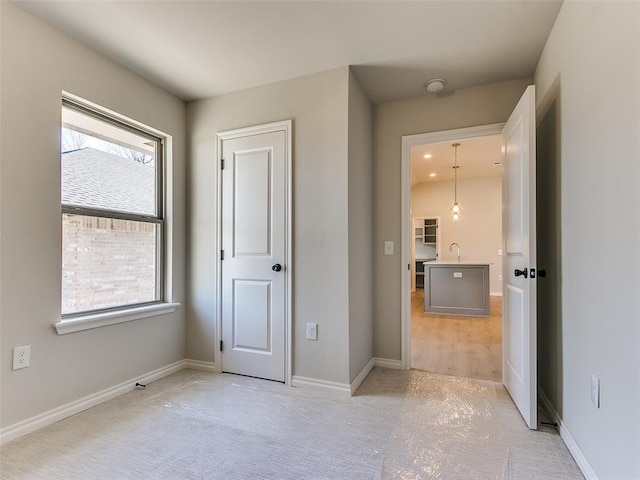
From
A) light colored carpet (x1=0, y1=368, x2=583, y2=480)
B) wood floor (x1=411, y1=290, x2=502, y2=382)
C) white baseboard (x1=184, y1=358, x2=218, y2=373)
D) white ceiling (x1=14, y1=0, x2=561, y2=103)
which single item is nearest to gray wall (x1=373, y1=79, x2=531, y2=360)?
white ceiling (x1=14, y1=0, x2=561, y2=103)

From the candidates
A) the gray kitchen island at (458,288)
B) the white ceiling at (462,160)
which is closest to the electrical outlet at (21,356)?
the white ceiling at (462,160)

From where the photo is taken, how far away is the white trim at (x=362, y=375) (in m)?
2.46

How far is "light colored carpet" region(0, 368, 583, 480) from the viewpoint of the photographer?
157cm

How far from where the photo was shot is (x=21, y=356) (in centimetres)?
188

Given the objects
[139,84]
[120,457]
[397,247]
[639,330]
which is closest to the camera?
[639,330]

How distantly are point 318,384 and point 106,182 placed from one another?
7.17ft

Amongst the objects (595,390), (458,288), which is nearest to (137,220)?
(595,390)

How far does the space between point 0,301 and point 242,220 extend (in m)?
1.57

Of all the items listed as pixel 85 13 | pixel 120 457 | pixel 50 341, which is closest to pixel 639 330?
pixel 120 457

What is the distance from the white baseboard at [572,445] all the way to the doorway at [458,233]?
626 mm

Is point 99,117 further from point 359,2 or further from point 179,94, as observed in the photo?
point 359,2

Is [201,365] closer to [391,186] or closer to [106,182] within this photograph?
[106,182]

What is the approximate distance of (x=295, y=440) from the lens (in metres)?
1.82

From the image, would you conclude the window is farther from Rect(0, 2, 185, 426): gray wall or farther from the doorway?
the doorway
